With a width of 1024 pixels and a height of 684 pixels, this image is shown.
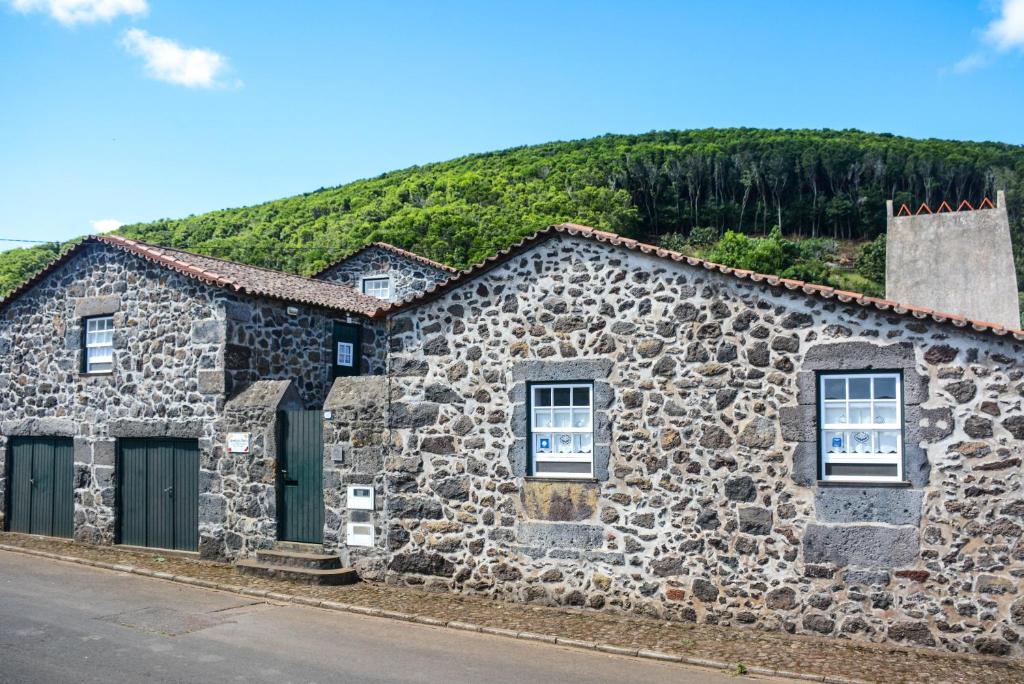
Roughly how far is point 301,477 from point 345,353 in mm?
4458

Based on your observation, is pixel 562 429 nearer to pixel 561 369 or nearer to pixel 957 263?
pixel 561 369

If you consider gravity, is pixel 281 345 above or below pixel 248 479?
above

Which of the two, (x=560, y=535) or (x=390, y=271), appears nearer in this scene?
(x=560, y=535)

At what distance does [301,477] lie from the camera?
500 inches

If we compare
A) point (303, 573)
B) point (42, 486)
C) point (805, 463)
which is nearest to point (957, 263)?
point (805, 463)

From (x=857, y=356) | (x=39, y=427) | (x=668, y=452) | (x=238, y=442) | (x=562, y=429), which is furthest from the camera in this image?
(x=39, y=427)

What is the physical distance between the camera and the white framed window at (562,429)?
10.5m

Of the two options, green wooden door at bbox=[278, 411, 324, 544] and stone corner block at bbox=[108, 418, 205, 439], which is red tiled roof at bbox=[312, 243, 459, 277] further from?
green wooden door at bbox=[278, 411, 324, 544]

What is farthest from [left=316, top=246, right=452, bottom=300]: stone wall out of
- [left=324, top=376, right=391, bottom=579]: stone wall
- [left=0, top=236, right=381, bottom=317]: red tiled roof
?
Answer: [left=324, top=376, right=391, bottom=579]: stone wall

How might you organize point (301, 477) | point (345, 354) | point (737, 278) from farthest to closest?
point (345, 354)
point (301, 477)
point (737, 278)

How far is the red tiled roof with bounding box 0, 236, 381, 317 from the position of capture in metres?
14.0

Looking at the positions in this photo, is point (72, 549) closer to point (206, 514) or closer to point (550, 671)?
point (206, 514)

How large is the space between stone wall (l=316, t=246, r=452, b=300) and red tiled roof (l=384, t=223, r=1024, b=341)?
46.8 feet

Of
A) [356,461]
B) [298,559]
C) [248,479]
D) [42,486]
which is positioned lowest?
[298,559]
